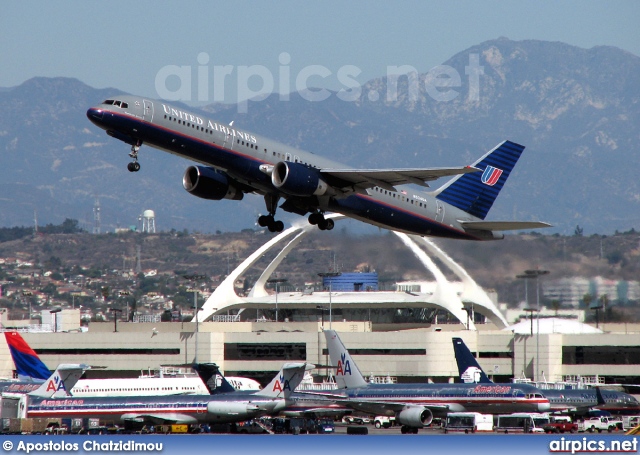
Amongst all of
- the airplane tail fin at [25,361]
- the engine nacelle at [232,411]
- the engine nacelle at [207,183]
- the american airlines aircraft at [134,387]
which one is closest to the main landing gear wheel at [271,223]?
the engine nacelle at [207,183]

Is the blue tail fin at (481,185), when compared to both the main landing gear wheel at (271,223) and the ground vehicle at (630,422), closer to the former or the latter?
the main landing gear wheel at (271,223)

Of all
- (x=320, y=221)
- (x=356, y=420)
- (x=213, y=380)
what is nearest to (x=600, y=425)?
(x=356, y=420)

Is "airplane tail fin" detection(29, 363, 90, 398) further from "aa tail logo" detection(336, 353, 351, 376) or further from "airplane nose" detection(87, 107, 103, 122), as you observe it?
"airplane nose" detection(87, 107, 103, 122)

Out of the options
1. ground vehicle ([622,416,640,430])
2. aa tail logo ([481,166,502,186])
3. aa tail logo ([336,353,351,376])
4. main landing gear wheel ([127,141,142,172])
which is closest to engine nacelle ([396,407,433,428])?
aa tail logo ([336,353,351,376])

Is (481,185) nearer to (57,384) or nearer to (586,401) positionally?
(586,401)

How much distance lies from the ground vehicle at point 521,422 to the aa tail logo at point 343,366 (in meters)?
10.2

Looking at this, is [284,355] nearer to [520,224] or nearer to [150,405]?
[150,405]

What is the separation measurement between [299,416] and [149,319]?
73796 millimetres

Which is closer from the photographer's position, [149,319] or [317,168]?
[317,168]

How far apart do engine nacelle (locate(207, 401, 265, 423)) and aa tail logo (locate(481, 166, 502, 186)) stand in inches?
788

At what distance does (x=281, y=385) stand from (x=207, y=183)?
13.7m

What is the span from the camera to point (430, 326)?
125 metres

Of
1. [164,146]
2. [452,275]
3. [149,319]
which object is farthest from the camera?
[149,319]

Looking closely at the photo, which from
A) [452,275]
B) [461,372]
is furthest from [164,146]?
[452,275]
